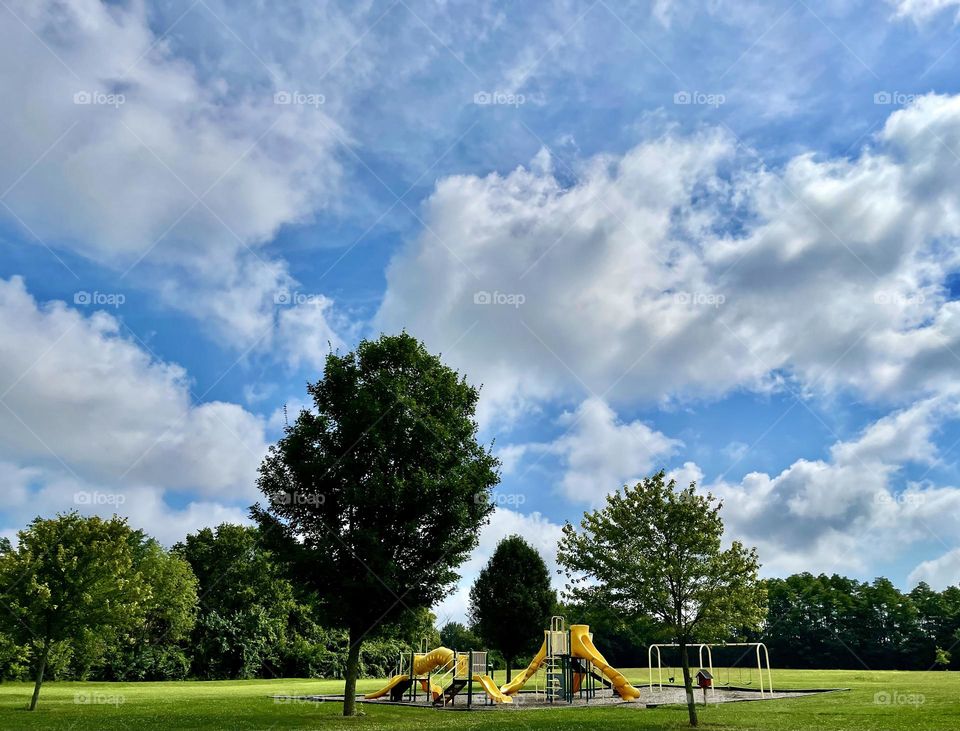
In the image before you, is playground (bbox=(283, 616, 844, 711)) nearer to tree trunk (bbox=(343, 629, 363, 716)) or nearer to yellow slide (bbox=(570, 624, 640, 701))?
yellow slide (bbox=(570, 624, 640, 701))

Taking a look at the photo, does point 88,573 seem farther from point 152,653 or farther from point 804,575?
point 804,575

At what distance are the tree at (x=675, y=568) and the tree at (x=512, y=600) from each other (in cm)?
3569

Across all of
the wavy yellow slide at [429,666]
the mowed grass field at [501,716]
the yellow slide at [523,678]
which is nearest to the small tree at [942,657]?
the mowed grass field at [501,716]

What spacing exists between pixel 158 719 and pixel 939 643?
333 feet

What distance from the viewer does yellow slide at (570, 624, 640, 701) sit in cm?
3847

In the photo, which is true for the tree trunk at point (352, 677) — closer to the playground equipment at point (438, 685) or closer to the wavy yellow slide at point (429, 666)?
the playground equipment at point (438, 685)

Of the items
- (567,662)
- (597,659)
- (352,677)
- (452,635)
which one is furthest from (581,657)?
(452,635)

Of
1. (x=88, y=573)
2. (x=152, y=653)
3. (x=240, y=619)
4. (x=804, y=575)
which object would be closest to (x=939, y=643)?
(x=804, y=575)

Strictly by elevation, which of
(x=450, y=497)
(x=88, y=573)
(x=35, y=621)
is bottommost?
(x=35, y=621)

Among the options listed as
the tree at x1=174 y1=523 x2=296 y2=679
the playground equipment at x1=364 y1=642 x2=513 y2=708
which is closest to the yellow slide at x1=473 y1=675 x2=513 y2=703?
the playground equipment at x1=364 y1=642 x2=513 y2=708

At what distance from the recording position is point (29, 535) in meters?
33.1

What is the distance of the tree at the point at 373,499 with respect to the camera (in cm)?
2945

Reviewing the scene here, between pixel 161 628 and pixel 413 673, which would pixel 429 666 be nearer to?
pixel 413 673

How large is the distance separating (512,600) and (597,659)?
18.4 m
